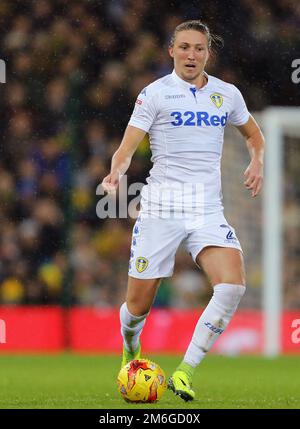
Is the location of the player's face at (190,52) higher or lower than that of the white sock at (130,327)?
higher

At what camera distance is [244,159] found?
13.6 metres

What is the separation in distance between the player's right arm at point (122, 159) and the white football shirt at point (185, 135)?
2.7 inches

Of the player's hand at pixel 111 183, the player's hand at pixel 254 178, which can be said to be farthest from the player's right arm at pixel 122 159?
the player's hand at pixel 254 178

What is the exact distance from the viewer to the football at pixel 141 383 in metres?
6.40

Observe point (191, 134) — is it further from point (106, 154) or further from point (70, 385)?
point (106, 154)

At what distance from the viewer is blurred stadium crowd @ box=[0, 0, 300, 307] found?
1357 centimetres

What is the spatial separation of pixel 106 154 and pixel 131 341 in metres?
7.06

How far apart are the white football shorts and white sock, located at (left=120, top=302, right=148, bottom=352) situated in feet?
1.08
